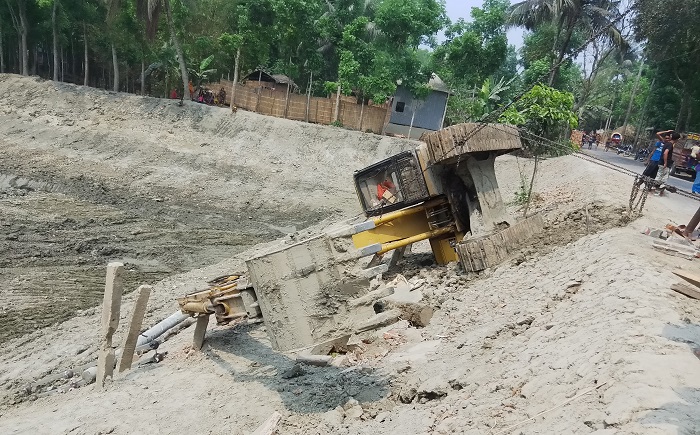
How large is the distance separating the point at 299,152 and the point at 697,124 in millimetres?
24882

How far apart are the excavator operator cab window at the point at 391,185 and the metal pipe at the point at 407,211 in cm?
11

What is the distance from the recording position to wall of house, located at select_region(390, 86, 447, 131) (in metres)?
32.6

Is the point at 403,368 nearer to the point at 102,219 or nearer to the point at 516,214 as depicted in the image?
the point at 516,214

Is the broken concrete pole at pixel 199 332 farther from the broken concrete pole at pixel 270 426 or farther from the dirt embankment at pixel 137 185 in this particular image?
the dirt embankment at pixel 137 185

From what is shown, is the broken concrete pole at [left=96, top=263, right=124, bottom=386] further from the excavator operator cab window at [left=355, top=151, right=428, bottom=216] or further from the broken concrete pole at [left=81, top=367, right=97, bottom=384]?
the excavator operator cab window at [left=355, top=151, right=428, bottom=216]

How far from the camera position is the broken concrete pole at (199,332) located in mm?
8062

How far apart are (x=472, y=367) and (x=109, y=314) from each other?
4.71 metres

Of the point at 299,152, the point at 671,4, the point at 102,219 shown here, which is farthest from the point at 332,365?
the point at 671,4

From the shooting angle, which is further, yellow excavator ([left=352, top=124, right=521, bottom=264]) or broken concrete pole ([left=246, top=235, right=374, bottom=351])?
yellow excavator ([left=352, top=124, right=521, bottom=264])

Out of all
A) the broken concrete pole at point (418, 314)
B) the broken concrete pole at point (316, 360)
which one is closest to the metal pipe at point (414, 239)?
the broken concrete pole at point (418, 314)

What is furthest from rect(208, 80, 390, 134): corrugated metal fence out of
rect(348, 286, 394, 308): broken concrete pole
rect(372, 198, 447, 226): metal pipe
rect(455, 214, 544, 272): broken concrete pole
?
rect(348, 286, 394, 308): broken concrete pole

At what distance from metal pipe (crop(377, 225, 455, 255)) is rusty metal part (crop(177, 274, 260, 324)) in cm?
272

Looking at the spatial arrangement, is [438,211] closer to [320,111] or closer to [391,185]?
[391,185]

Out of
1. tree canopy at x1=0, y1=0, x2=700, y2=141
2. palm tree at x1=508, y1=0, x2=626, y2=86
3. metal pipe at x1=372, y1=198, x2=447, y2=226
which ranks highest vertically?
palm tree at x1=508, y1=0, x2=626, y2=86
